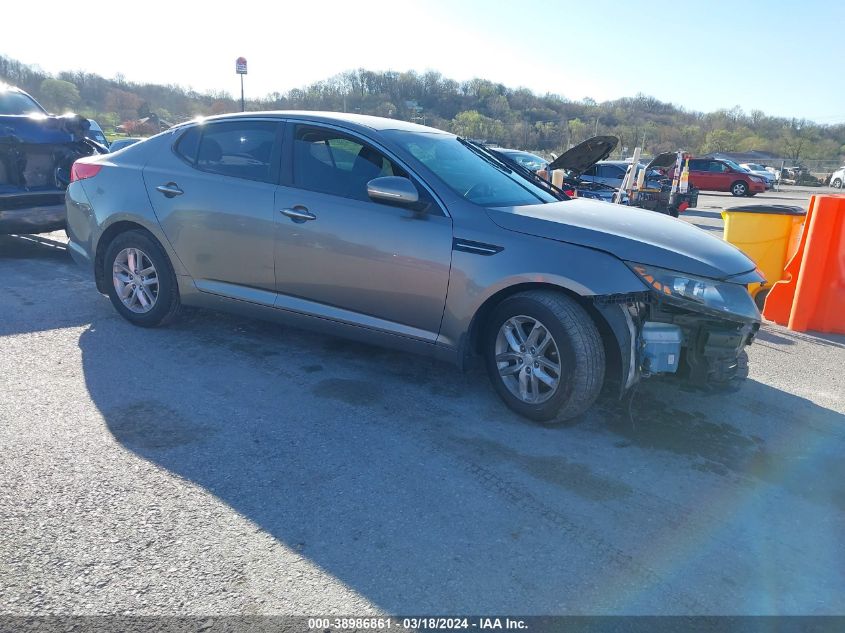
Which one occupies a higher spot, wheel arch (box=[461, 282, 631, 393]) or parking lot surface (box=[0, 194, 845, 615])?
wheel arch (box=[461, 282, 631, 393])

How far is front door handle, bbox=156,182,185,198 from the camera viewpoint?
4695 mm

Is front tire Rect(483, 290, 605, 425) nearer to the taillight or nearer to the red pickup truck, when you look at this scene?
the taillight

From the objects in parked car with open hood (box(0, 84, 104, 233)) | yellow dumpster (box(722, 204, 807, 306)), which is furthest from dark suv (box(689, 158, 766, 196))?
parked car with open hood (box(0, 84, 104, 233))

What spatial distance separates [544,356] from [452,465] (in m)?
0.85

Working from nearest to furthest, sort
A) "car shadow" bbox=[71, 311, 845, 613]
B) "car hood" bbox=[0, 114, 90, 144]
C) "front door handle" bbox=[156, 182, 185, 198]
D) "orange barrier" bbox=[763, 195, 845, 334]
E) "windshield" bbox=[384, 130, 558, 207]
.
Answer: "car shadow" bbox=[71, 311, 845, 613] < "windshield" bbox=[384, 130, 558, 207] < "front door handle" bbox=[156, 182, 185, 198] < "orange barrier" bbox=[763, 195, 845, 334] < "car hood" bbox=[0, 114, 90, 144]

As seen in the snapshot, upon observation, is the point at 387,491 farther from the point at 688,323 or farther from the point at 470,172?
the point at 470,172

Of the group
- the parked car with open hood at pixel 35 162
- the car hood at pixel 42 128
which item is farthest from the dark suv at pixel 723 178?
the parked car with open hood at pixel 35 162

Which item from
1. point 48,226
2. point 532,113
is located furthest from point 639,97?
point 48,226

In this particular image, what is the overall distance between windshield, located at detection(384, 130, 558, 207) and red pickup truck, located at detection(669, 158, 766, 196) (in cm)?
2796

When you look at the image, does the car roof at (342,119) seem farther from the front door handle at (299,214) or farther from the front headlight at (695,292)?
the front headlight at (695,292)

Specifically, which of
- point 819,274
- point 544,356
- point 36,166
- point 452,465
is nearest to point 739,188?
point 819,274

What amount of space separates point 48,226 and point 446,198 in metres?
5.66

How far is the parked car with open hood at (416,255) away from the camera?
11.4ft

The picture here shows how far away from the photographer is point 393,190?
3.76 meters
